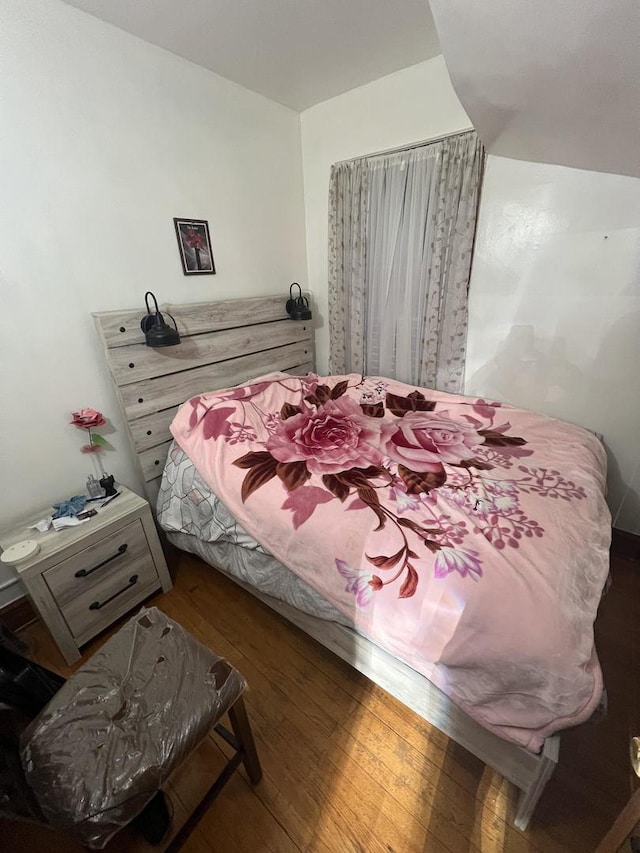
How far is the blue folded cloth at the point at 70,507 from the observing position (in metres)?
1.52

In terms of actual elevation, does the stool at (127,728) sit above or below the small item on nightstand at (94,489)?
below

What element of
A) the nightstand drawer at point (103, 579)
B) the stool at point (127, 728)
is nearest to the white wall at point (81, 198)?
the nightstand drawer at point (103, 579)

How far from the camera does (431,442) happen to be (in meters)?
1.62

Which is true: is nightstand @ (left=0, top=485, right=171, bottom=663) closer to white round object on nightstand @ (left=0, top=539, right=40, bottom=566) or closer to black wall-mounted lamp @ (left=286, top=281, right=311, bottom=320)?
white round object on nightstand @ (left=0, top=539, right=40, bottom=566)

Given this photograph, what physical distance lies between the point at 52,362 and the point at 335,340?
175 centimetres

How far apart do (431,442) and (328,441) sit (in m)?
0.48

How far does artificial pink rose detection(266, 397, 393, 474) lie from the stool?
2.49 ft

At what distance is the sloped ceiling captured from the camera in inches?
26.3

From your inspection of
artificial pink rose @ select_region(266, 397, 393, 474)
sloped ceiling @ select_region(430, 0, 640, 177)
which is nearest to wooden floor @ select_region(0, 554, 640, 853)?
artificial pink rose @ select_region(266, 397, 393, 474)

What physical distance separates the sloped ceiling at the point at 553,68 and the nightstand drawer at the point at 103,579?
199 cm

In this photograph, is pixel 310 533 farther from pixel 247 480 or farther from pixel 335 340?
A: pixel 335 340

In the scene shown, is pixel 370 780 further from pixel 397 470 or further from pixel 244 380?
pixel 244 380

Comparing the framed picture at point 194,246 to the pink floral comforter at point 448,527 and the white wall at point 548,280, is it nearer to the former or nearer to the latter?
the pink floral comforter at point 448,527

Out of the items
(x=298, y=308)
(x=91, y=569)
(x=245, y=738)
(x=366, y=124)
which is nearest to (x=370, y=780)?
(x=245, y=738)
